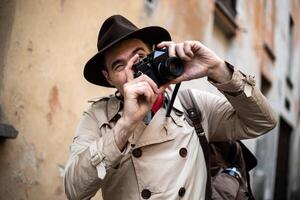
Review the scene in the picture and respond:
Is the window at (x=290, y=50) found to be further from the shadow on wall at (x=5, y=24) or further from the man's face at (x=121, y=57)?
the man's face at (x=121, y=57)

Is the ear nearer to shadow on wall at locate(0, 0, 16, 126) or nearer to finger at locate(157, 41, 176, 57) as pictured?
finger at locate(157, 41, 176, 57)

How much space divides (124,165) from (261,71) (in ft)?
22.9

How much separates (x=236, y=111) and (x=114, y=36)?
0.62 metres

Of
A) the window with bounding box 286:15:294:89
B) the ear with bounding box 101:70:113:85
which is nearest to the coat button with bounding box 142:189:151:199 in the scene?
the ear with bounding box 101:70:113:85

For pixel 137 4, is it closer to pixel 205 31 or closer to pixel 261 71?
pixel 205 31

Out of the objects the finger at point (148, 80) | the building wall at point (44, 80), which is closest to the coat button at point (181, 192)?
the finger at point (148, 80)

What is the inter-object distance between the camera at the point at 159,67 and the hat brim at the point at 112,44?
0.72 feet

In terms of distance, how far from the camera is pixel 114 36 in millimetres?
2287

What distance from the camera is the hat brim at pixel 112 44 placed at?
7.38ft

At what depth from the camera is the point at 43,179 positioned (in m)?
3.30

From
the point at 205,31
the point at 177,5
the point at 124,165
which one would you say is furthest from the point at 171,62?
the point at 205,31

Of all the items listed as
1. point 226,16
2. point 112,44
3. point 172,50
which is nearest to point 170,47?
point 172,50

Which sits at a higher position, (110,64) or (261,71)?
(110,64)

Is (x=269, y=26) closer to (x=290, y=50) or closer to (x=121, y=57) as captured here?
(x=290, y=50)
